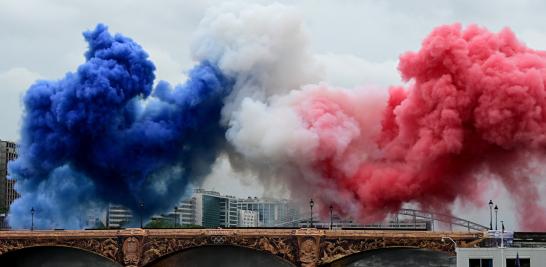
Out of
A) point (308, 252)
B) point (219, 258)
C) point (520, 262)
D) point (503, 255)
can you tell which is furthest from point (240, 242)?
point (520, 262)

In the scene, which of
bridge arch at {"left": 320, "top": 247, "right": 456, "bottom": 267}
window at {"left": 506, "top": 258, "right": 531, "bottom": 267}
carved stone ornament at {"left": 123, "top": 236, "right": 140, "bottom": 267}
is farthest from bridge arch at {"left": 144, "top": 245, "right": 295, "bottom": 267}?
window at {"left": 506, "top": 258, "right": 531, "bottom": 267}

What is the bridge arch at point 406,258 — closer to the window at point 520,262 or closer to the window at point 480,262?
the window at point 480,262

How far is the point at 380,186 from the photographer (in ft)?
305

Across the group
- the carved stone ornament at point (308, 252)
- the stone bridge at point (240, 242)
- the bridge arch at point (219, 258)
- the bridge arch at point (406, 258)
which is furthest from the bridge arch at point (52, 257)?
the bridge arch at point (406, 258)

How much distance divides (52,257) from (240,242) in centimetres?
2479

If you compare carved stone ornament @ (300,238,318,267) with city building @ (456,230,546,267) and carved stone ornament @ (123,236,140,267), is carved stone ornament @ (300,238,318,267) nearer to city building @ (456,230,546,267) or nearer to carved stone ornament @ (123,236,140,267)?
city building @ (456,230,546,267)

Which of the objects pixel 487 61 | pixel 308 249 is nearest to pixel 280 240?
pixel 308 249

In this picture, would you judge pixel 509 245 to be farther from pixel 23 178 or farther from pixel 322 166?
pixel 23 178

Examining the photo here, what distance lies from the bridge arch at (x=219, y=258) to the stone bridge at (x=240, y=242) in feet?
3.09

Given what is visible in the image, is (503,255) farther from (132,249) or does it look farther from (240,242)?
(132,249)

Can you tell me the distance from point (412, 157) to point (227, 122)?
23992mm

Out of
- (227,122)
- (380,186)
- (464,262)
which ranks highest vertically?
(227,122)

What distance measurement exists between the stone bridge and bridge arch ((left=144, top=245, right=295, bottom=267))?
0.94 m

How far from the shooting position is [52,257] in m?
102
